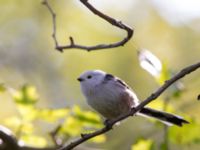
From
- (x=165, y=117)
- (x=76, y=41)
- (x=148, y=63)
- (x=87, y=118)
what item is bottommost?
(x=76, y=41)

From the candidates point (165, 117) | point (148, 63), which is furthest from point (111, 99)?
point (148, 63)

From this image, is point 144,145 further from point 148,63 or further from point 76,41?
point 76,41

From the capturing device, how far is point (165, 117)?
3043 millimetres

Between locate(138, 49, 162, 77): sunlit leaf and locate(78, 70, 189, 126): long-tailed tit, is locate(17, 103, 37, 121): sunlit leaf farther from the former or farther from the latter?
locate(138, 49, 162, 77): sunlit leaf

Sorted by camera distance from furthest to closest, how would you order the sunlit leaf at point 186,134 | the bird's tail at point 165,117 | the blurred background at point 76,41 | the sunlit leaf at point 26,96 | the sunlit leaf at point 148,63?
the blurred background at point 76,41
the sunlit leaf at point 26,96
the sunlit leaf at point 186,134
the bird's tail at point 165,117
the sunlit leaf at point 148,63

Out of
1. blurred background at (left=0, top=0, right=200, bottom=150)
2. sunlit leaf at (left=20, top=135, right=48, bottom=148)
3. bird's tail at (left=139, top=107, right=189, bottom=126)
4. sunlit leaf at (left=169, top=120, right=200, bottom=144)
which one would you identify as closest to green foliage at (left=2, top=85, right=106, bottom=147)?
sunlit leaf at (left=20, top=135, right=48, bottom=148)

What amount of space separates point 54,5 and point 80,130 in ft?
13.4

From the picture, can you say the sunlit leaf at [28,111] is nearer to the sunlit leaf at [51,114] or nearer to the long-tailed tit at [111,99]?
the sunlit leaf at [51,114]

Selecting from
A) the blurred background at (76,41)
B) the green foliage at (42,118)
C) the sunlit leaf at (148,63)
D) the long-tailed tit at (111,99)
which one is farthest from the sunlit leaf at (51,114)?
the blurred background at (76,41)

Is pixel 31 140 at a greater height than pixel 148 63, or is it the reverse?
pixel 148 63

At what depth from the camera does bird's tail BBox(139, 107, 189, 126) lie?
290cm

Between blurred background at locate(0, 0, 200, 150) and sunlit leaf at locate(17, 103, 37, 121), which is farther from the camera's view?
blurred background at locate(0, 0, 200, 150)

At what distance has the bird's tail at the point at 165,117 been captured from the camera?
290 centimetres

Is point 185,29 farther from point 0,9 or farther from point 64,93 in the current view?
point 0,9
